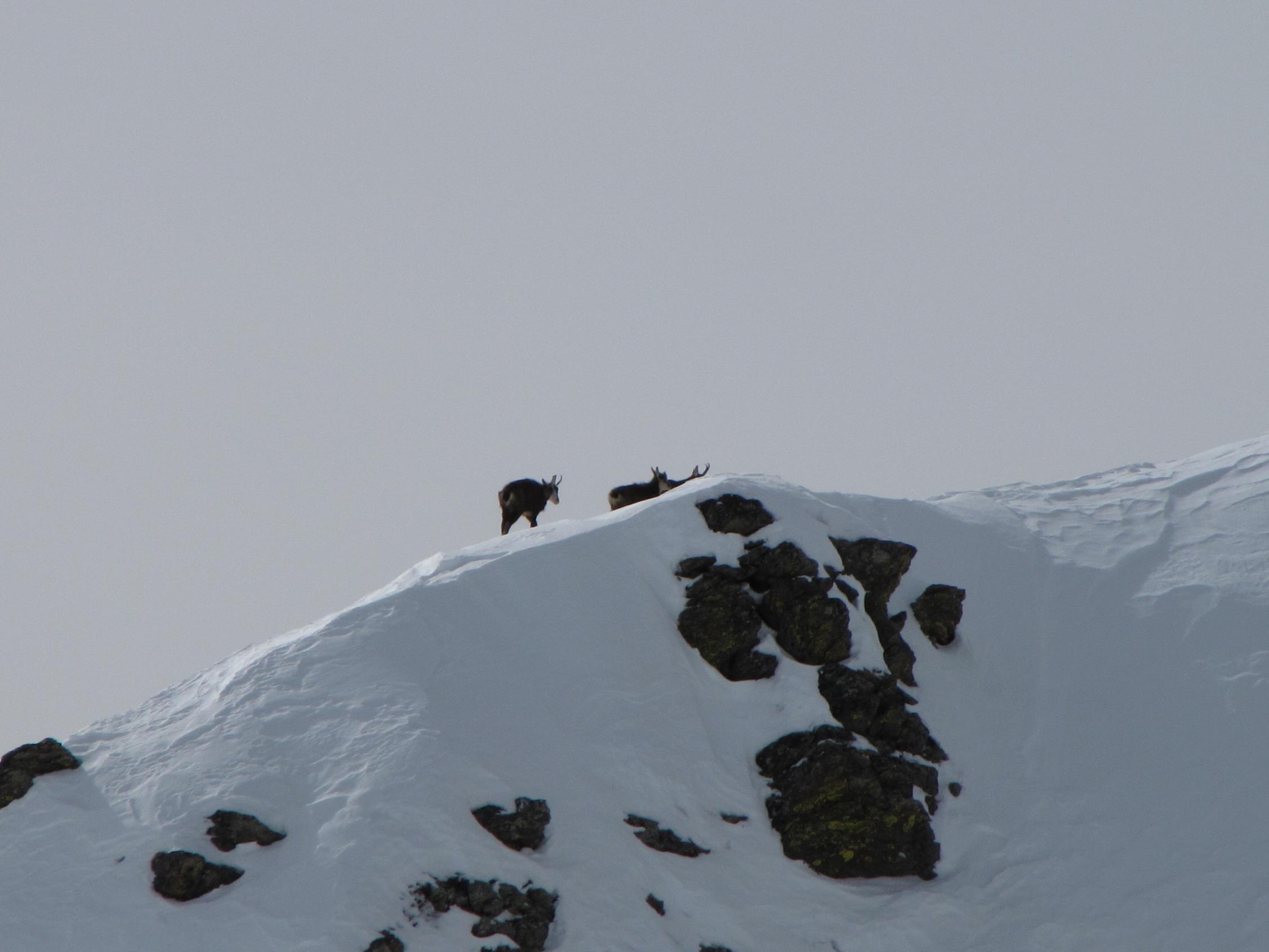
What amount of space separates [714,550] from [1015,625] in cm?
530

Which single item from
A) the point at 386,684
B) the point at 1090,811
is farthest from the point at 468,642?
the point at 1090,811

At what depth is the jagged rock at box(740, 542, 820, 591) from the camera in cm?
1574

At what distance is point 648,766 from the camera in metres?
13.4

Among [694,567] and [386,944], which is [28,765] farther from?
[694,567]

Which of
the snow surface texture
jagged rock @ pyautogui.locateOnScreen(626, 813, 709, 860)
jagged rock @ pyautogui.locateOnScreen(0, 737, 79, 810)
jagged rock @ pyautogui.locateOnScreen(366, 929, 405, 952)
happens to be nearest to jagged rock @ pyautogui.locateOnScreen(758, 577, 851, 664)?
the snow surface texture

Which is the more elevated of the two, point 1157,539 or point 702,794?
point 702,794

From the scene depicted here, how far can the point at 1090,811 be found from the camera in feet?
47.5

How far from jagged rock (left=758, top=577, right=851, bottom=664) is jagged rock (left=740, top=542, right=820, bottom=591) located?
98mm

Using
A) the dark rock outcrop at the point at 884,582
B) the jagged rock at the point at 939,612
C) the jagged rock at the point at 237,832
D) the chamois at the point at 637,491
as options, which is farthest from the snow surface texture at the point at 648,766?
the chamois at the point at 637,491

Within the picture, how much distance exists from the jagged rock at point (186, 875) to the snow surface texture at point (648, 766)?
0.54ft

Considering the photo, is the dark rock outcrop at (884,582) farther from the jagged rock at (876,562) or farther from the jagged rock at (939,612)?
the jagged rock at (939,612)

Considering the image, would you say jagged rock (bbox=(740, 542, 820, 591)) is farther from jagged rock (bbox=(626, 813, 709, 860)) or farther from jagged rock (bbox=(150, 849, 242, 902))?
jagged rock (bbox=(150, 849, 242, 902))

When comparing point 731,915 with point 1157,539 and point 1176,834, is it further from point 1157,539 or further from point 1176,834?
point 1157,539

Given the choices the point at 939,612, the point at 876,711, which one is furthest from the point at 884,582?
the point at 876,711
